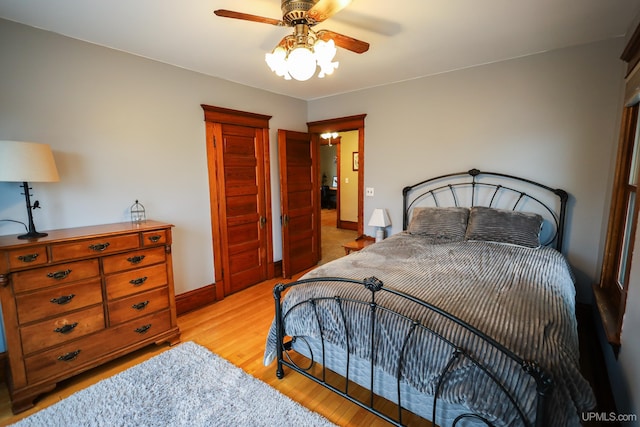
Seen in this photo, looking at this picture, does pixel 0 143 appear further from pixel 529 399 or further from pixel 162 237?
pixel 529 399

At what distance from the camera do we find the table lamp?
1781mm

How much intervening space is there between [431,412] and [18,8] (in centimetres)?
350

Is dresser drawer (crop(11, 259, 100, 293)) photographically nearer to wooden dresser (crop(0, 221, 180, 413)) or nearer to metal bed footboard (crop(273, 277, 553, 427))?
wooden dresser (crop(0, 221, 180, 413))

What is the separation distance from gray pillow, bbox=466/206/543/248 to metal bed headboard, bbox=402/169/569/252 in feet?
0.82

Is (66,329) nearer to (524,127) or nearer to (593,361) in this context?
(593,361)

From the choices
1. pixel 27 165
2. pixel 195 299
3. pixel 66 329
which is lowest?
pixel 195 299

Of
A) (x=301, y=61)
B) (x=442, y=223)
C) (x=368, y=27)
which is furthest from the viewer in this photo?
(x=442, y=223)

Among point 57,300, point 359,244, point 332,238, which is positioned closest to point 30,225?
point 57,300

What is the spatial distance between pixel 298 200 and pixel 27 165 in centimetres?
275

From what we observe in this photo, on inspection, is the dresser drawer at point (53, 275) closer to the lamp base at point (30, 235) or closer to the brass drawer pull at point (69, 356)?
the lamp base at point (30, 235)

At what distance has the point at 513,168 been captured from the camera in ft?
9.47

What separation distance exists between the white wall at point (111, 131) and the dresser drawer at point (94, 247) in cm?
50

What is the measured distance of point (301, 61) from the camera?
1.57 meters

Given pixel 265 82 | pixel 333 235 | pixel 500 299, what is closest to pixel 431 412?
pixel 500 299
